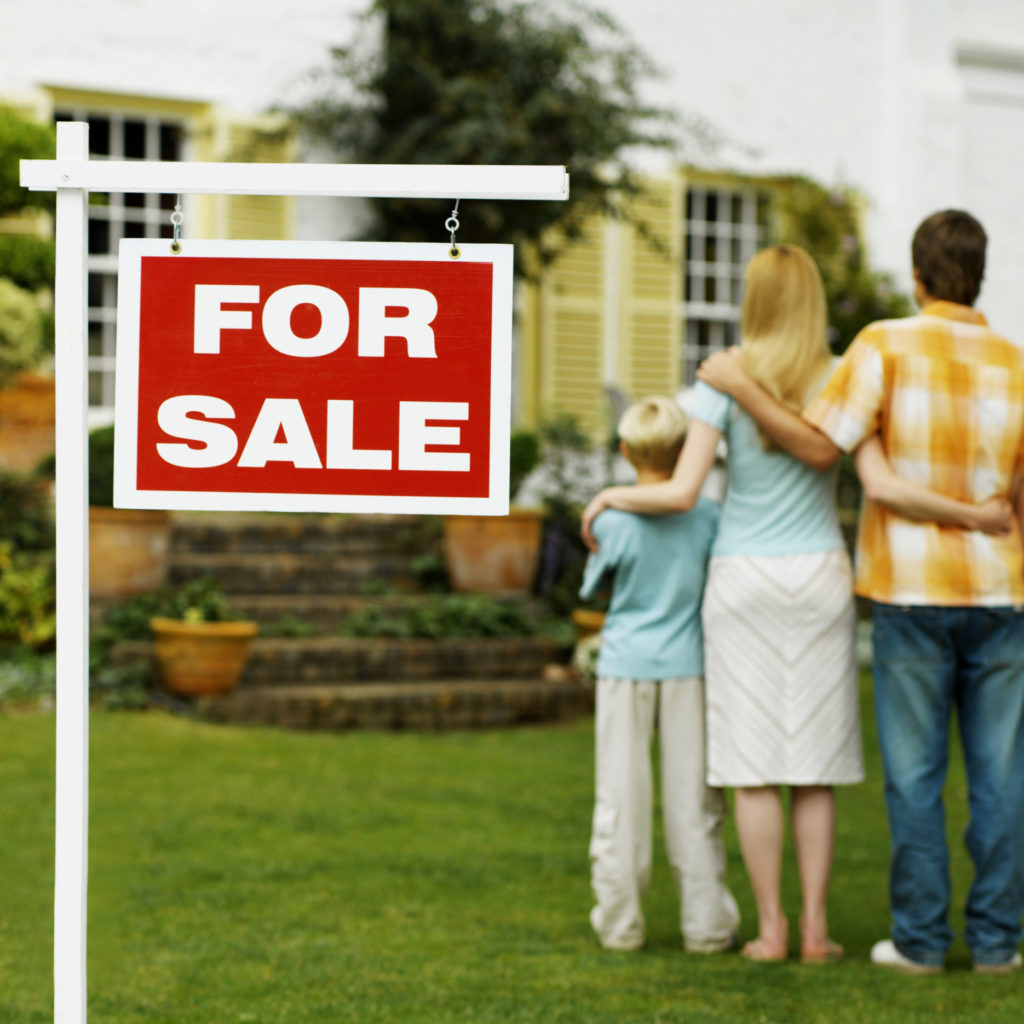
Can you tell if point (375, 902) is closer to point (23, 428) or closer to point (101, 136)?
point (23, 428)

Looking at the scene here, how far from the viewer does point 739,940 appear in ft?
13.4

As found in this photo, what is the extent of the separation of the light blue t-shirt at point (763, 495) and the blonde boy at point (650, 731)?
0.56 ft

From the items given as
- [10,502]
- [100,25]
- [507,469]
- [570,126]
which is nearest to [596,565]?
[507,469]

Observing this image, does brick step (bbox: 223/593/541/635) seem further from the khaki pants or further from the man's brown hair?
the man's brown hair

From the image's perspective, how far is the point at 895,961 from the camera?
3.75m

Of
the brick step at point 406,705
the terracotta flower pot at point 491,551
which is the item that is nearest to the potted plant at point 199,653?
the brick step at point 406,705

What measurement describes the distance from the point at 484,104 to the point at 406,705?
4.33 m

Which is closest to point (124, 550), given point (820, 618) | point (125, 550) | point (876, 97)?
point (125, 550)

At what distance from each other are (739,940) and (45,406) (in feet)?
25.0

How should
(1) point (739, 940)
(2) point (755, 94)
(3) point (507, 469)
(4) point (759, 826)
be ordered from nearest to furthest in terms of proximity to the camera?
(3) point (507, 469) → (4) point (759, 826) → (1) point (739, 940) → (2) point (755, 94)

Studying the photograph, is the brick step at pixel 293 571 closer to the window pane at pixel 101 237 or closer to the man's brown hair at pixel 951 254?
the window pane at pixel 101 237

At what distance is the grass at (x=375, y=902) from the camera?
3.45 metres

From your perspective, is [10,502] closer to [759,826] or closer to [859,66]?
[759,826]

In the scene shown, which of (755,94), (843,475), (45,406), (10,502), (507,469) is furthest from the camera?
(755,94)
